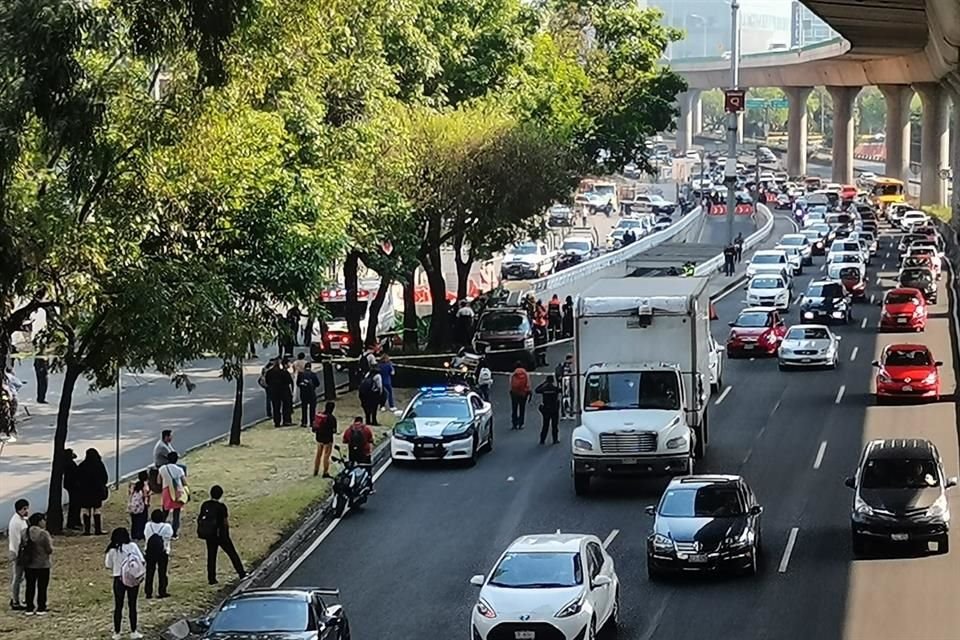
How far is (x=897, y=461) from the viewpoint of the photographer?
27.5 meters

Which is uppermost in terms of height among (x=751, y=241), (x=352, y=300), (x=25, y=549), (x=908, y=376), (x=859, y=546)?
(x=751, y=241)

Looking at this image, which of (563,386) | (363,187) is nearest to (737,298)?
(363,187)

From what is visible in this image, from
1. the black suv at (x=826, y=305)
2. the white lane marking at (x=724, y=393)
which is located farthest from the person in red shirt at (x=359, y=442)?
the black suv at (x=826, y=305)

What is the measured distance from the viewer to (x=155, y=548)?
80.5 ft

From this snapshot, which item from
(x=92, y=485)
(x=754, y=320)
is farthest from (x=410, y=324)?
(x=92, y=485)

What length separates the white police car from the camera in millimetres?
36438

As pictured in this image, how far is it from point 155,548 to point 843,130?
429ft

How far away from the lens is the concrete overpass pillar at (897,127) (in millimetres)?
134625

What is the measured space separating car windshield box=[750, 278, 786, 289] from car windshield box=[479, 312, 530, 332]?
16414 millimetres

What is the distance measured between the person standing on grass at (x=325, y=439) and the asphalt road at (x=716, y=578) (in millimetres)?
1142

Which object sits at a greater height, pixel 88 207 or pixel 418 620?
pixel 88 207

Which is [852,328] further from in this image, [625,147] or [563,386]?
[563,386]

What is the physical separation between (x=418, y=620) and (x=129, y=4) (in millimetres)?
8887

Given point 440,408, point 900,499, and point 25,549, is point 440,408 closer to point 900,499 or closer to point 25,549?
point 900,499
